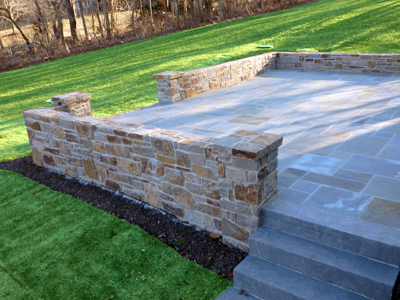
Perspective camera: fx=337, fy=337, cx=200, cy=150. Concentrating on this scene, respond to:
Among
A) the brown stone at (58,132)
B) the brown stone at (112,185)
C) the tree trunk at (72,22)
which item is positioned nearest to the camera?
the brown stone at (112,185)

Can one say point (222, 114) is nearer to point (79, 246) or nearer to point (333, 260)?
point (79, 246)

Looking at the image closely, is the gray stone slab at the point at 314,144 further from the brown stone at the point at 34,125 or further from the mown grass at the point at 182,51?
the mown grass at the point at 182,51

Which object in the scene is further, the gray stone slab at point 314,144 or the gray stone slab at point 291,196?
the gray stone slab at point 314,144

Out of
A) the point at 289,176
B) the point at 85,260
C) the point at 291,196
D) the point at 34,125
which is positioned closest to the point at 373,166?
the point at 289,176

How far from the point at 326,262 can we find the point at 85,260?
246cm

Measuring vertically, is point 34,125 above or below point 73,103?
below

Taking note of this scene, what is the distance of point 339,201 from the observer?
337cm

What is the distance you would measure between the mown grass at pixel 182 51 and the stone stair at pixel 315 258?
19.5ft

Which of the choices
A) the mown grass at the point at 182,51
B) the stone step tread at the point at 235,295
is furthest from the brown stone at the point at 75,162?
the stone step tread at the point at 235,295

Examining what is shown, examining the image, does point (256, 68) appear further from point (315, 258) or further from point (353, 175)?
point (315, 258)

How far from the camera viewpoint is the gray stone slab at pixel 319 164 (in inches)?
161

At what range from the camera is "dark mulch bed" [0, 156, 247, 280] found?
11.4 feet

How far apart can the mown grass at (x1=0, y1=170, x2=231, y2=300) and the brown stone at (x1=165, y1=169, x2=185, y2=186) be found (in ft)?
2.29

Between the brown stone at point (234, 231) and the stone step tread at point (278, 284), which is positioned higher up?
the brown stone at point (234, 231)
